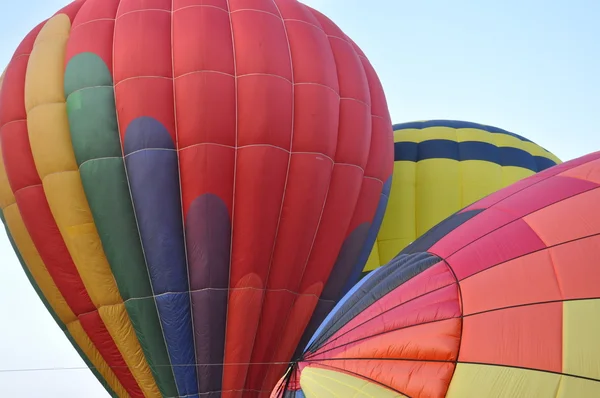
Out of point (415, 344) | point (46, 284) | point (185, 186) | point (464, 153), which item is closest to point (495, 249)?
point (415, 344)

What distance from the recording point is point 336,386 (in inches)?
193

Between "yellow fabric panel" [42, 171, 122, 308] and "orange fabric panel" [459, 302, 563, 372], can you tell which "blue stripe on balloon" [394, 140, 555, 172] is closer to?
"yellow fabric panel" [42, 171, 122, 308]

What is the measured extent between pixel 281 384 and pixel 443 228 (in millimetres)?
1352

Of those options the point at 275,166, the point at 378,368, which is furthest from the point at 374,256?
the point at 378,368

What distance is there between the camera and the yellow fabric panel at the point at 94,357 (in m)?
9.34

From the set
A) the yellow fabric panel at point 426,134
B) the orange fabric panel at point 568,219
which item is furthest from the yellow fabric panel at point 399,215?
the orange fabric panel at point 568,219

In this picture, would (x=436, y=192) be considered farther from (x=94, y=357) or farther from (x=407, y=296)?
(x=407, y=296)

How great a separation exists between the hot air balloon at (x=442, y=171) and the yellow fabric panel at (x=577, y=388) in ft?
19.3

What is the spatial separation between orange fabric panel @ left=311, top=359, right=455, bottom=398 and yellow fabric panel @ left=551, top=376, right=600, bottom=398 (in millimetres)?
533

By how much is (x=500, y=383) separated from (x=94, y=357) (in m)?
5.70

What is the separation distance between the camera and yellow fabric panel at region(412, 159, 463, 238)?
10891 mm

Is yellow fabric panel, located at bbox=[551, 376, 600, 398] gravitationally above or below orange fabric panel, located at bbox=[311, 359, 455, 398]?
above

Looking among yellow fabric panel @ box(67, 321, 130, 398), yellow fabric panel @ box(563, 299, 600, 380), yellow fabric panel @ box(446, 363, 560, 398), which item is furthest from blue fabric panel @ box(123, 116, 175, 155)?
yellow fabric panel @ box(563, 299, 600, 380)

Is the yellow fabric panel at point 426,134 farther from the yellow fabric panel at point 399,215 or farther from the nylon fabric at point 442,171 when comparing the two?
the yellow fabric panel at point 399,215
